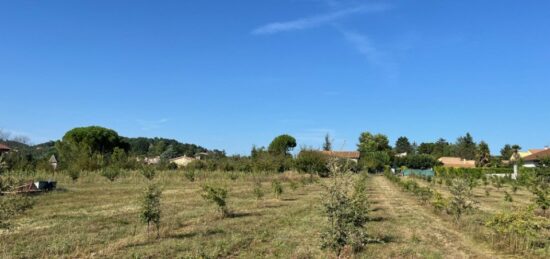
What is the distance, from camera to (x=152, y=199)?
1280cm

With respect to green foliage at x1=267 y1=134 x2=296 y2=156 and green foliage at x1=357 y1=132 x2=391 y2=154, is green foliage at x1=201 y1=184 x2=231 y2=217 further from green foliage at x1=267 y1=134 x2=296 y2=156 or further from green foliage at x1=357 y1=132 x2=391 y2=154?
green foliage at x1=357 y1=132 x2=391 y2=154

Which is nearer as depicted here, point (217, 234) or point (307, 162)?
point (217, 234)

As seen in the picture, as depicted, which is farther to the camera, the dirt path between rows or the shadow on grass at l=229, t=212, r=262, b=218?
the shadow on grass at l=229, t=212, r=262, b=218

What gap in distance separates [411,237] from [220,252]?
18.9 feet

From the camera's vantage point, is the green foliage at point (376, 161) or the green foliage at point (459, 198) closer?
the green foliage at point (459, 198)

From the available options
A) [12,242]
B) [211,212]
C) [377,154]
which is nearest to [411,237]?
[211,212]

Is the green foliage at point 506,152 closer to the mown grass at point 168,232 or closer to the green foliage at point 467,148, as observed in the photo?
the green foliage at point 467,148

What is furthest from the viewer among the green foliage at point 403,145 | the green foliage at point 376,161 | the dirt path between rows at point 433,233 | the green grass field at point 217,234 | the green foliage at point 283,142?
the green foliage at point 403,145

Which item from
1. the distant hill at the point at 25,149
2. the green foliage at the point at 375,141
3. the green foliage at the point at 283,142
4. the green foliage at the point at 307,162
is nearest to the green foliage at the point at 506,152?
the green foliage at the point at 375,141

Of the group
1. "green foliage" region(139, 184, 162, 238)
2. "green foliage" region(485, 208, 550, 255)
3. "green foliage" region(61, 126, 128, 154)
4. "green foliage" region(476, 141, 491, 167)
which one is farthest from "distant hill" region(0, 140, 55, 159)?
"green foliage" region(476, 141, 491, 167)

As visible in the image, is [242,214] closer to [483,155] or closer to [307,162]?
[307,162]

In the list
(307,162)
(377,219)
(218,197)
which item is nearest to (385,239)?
(377,219)

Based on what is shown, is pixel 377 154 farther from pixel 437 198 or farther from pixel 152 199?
pixel 152 199

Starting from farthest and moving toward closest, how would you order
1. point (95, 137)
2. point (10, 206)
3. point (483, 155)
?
1. point (483, 155)
2. point (95, 137)
3. point (10, 206)
